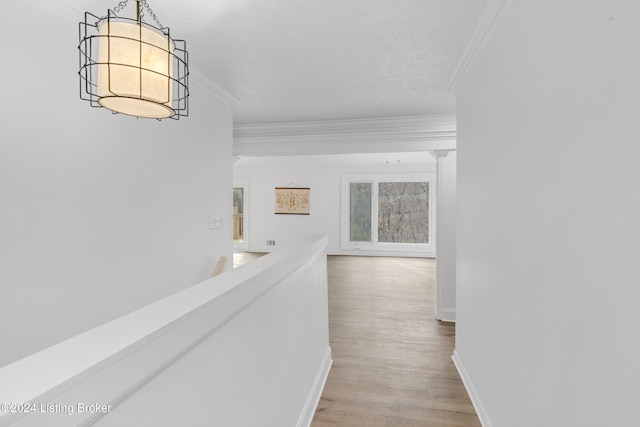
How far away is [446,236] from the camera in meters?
3.91

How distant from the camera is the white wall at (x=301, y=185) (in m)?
8.34

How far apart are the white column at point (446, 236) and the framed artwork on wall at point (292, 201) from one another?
16.8 ft

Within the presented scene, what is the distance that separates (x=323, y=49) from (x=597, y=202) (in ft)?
5.99

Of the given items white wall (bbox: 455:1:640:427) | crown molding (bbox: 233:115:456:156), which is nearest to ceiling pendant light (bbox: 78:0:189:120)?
white wall (bbox: 455:1:640:427)

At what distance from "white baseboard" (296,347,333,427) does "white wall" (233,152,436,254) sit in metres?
5.63

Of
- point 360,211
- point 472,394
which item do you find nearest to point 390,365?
point 472,394

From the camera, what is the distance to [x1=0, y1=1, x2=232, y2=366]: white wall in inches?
53.6

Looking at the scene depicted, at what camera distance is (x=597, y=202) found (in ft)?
3.12

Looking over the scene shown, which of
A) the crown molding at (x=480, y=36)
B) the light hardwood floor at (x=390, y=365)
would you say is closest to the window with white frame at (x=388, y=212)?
the light hardwood floor at (x=390, y=365)

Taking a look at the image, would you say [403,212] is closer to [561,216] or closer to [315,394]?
[315,394]

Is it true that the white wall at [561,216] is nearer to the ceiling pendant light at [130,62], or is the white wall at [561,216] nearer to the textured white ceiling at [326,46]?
the textured white ceiling at [326,46]

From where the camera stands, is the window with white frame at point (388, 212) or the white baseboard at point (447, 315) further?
the window with white frame at point (388, 212)

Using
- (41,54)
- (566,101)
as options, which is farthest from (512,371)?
(41,54)

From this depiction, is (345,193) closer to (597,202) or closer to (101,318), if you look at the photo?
(101,318)
